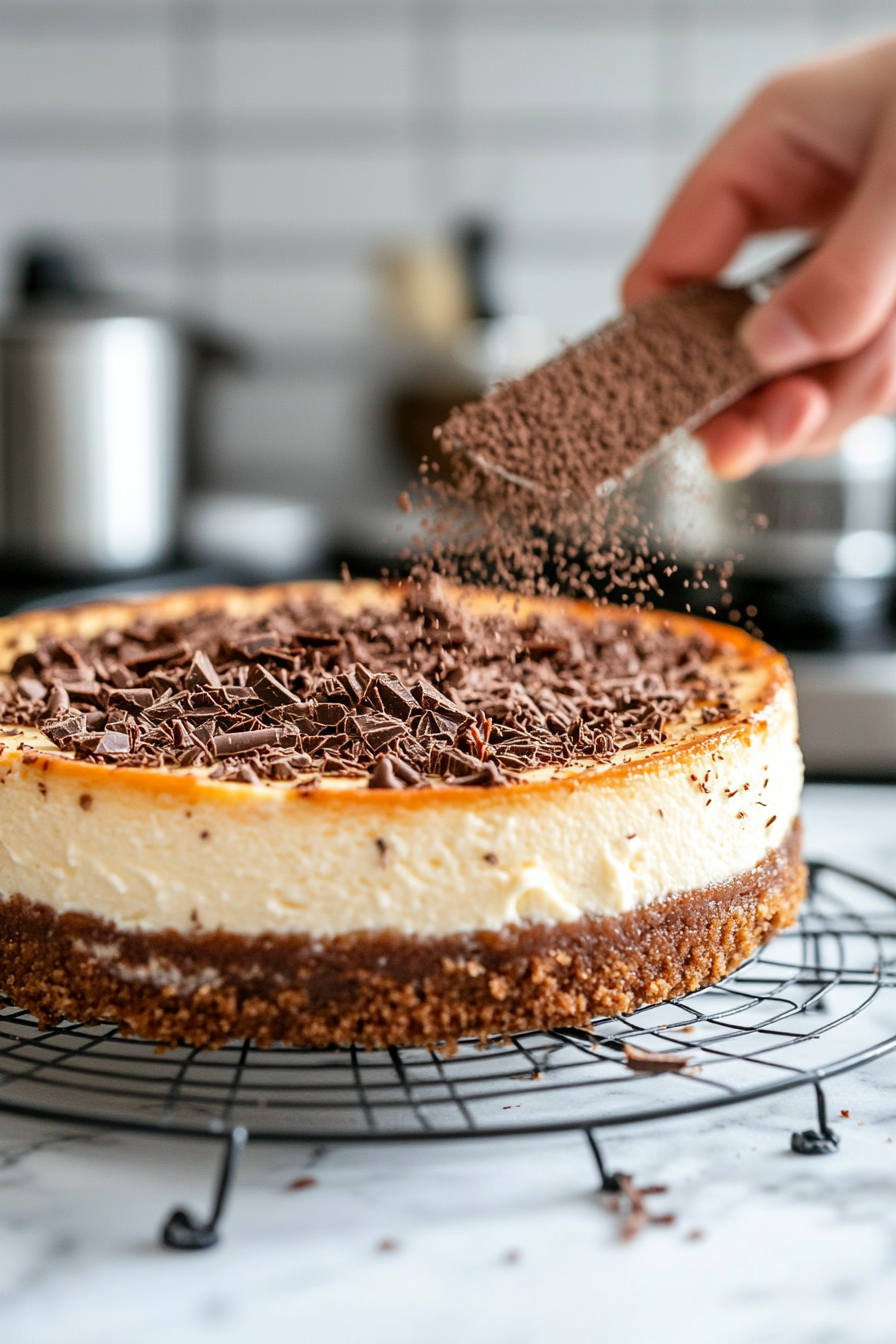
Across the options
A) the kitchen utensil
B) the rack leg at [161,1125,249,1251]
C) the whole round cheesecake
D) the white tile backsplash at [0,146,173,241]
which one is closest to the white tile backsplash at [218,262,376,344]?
the white tile backsplash at [0,146,173,241]

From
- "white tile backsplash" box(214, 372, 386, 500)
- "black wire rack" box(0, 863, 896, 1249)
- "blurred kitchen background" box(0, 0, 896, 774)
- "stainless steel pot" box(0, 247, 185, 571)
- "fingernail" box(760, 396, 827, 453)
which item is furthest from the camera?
"white tile backsplash" box(214, 372, 386, 500)

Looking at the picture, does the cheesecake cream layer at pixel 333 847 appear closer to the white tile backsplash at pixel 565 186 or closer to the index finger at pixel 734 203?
the index finger at pixel 734 203

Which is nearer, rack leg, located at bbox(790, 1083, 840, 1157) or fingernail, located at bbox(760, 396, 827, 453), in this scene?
rack leg, located at bbox(790, 1083, 840, 1157)

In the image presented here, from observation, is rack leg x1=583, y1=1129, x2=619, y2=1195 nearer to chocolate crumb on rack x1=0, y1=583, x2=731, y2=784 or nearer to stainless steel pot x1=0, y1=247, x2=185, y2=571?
chocolate crumb on rack x1=0, y1=583, x2=731, y2=784

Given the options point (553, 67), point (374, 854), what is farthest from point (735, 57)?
point (374, 854)

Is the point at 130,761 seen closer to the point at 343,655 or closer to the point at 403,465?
the point at 343,655

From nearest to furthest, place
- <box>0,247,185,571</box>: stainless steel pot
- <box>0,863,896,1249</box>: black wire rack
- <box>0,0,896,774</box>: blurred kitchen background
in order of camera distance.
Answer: <box>0,863,896,1249</box>: black wire rack → <box>0,247,185,571</box>: stainless steel pot → <box>0,0,896,774</box>: blurred kitchen background

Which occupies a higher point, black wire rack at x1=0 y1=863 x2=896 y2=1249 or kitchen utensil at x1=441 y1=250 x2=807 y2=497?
kitchen utensil at x1=441 y1=250 x2=807 y2=497

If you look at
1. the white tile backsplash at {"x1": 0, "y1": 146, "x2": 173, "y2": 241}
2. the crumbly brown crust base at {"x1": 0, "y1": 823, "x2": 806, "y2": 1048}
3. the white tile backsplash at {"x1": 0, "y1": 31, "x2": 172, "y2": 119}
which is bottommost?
the crumbly brown crust base at {"x1": 0, "y1": 823, "x2": 806, "y2": 1048}
